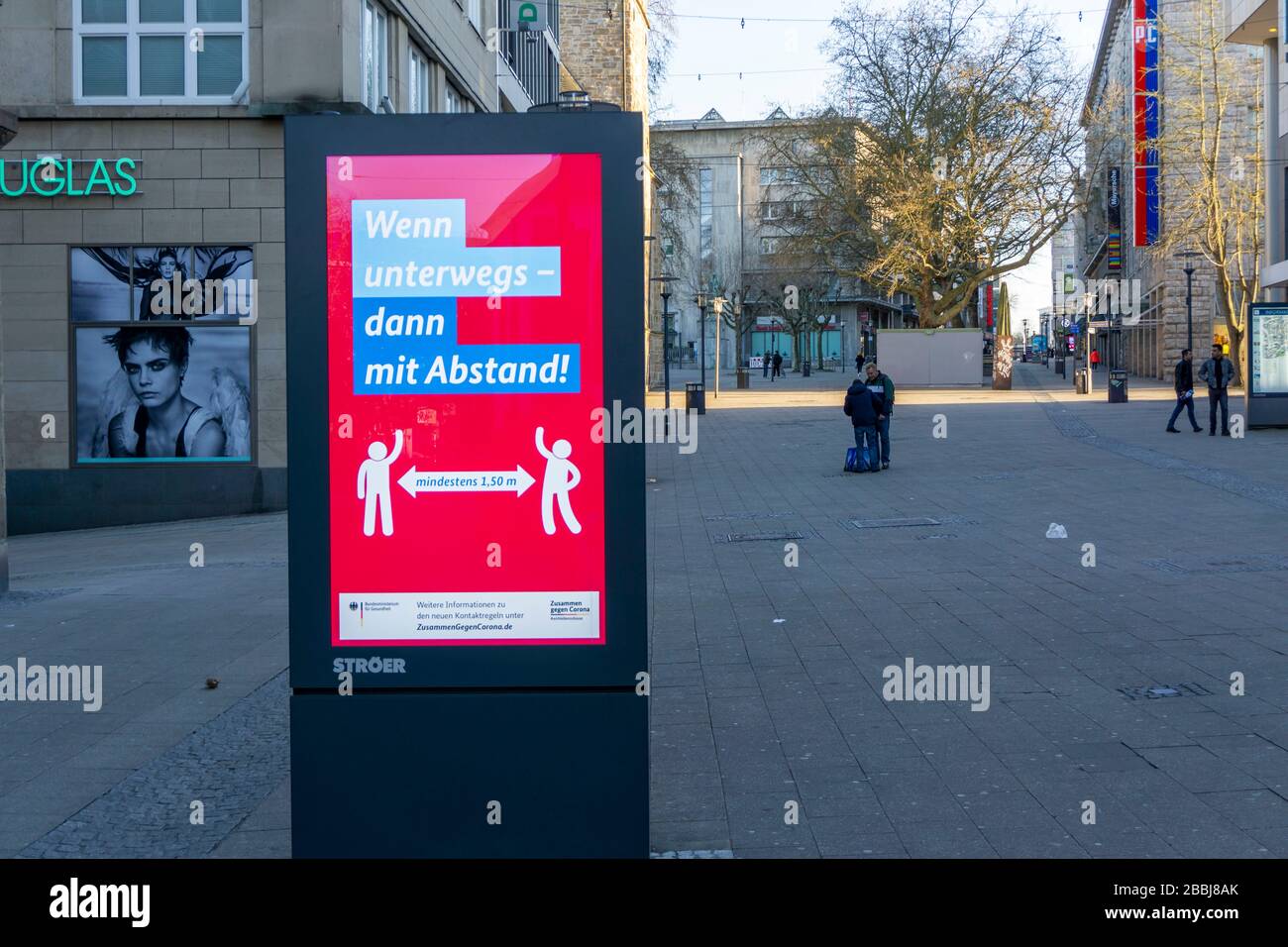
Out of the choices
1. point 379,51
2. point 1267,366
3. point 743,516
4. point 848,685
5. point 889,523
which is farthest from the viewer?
point 1267,366

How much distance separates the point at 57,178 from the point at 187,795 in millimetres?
15133

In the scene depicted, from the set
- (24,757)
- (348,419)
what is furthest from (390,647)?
(24,757)

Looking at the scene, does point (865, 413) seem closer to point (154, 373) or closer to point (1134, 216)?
point (154, 373)

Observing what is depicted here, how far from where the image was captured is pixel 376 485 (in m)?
4.35

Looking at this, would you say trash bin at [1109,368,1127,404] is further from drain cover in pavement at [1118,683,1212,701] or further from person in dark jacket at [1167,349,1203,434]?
drain cover in pavement at [1118,683,1212,701]

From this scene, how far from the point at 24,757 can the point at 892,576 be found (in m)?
7.18

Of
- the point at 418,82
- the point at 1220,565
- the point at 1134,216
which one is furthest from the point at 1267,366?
the point at 1134,216

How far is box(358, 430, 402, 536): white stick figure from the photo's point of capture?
14.2ft

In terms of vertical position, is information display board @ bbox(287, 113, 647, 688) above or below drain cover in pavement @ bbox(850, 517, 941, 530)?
above

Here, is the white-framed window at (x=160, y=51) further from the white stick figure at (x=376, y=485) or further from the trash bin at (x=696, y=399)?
the trash bin at (x=696, y=399)

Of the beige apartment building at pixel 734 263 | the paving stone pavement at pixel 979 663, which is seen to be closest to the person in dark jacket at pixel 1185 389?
the paving stone pavement at pixel 979 663

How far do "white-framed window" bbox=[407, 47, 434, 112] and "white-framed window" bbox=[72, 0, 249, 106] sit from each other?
3949 mm

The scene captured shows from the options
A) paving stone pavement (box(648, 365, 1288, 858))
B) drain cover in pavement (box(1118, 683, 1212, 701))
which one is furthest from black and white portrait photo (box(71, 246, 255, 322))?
drain cover in pavement (box(1118, 683, 1212, 701))

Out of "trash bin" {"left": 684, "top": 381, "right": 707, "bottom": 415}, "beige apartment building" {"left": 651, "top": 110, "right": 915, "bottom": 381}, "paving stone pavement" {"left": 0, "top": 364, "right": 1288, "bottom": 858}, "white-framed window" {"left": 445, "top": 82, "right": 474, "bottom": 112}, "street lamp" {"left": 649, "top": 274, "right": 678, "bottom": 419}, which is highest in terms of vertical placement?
"beige apartment building" {"left": 651, "top": 110, "right": 915, "bottom": 381}
